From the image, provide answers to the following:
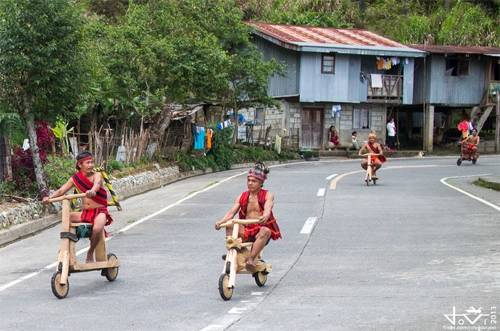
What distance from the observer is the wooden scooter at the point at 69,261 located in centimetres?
914

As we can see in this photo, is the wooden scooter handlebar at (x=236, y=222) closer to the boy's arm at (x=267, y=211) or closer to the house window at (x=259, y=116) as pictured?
the boy's arm at (x=267, y=211)

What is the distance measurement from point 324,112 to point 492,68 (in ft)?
37.7

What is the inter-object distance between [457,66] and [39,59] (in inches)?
1430

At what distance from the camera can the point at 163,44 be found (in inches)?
1145

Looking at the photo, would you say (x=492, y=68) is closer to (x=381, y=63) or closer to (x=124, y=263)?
(x=381, y=63)

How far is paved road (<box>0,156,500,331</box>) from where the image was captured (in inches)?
311

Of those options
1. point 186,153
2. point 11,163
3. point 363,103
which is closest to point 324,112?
point 363,103

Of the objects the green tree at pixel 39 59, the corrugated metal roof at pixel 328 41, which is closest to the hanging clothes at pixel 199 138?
the corrugated metal roof at pixel 328 41

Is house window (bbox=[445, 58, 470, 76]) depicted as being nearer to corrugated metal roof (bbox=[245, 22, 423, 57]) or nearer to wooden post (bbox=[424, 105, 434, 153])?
wooden post (bbox=[424, 105, 434, 153])

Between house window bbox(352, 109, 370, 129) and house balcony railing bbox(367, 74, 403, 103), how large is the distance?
45.5 inches

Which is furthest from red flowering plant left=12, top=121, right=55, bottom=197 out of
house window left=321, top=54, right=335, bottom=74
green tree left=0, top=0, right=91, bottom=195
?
house window left=321, top=54, right=335, bottom=74

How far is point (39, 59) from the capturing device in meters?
17.1

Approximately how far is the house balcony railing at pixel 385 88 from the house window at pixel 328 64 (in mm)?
2712

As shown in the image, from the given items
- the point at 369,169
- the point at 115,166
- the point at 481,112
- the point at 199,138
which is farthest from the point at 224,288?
the point at 481,112
